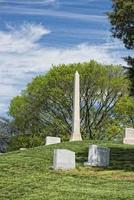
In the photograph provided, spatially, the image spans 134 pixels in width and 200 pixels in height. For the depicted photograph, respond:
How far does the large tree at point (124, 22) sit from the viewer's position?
68.0 feet

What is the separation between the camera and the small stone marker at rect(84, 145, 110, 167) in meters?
21.7

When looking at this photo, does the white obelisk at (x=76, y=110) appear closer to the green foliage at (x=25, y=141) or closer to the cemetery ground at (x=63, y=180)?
the cemetery ground at (x=63, y=180)

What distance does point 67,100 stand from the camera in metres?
53.0

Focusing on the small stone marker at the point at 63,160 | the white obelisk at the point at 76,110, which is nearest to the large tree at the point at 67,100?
the white obelisk at the point at 76,110

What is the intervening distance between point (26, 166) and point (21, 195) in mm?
7261

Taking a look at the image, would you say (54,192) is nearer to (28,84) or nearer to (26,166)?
(26,166)

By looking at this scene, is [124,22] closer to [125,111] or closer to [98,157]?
[98,157]

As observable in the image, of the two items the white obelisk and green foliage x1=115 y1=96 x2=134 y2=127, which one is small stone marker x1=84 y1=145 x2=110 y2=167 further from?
green foliage x1=115 y1=96 x2=134 y2=127

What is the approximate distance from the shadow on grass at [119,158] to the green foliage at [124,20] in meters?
4.43

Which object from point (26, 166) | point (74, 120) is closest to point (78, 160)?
point (26, 166)

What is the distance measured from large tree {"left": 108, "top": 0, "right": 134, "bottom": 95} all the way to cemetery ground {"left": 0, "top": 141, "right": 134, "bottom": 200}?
3949mm

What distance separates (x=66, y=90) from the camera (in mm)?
53594

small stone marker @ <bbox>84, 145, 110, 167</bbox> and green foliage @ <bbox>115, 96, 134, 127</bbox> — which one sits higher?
green foliage @ <bbox>115, 96, 134, 127</bbox>

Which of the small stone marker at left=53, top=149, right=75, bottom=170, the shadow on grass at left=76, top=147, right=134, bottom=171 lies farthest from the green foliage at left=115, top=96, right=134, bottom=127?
the small stone marker at left=53, top=149, right=75, bottom=170
